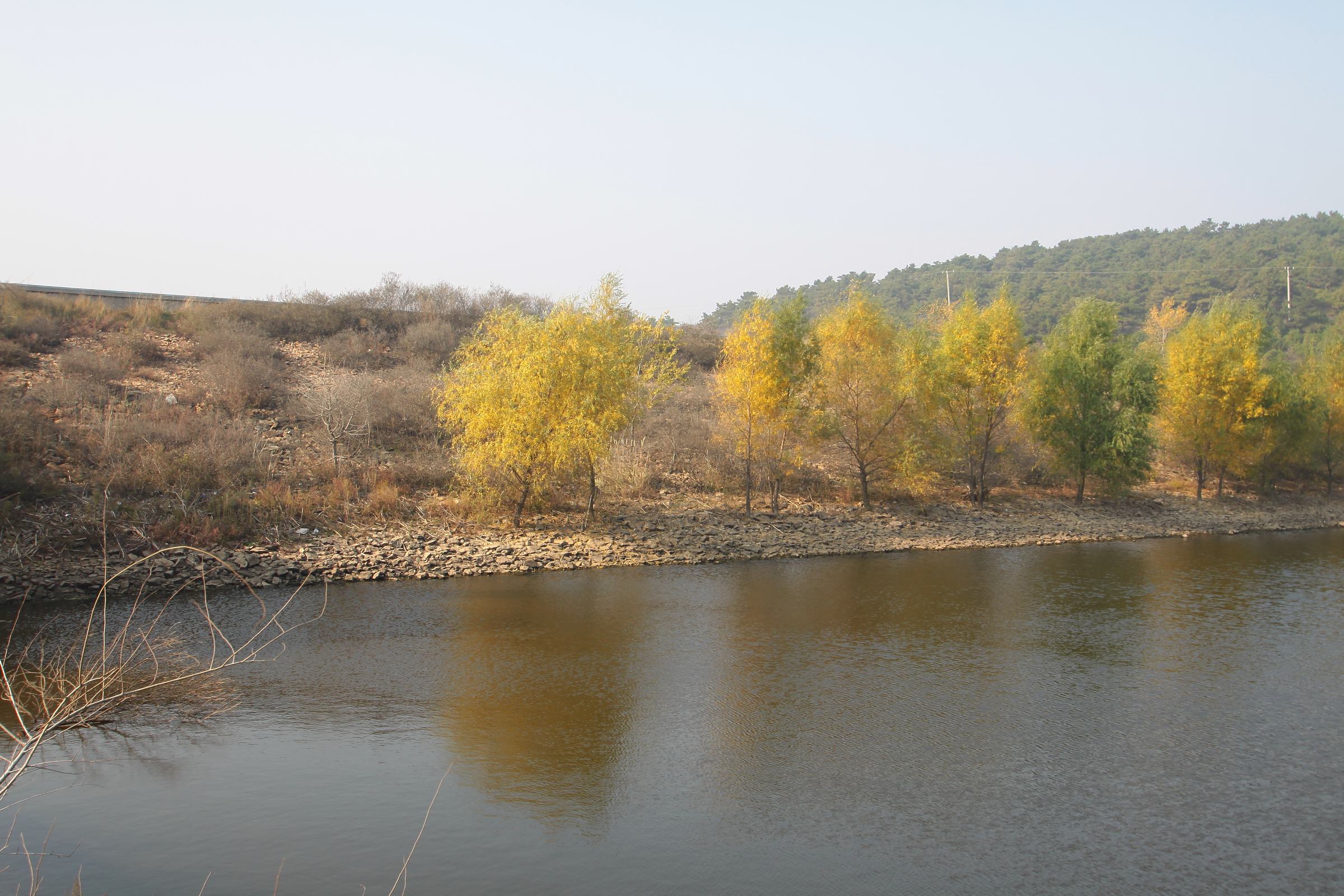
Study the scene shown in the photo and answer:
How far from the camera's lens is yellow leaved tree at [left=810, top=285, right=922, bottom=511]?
3209 centimetres

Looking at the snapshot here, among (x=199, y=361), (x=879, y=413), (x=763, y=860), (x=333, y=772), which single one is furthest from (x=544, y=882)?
(x=199, y=361)

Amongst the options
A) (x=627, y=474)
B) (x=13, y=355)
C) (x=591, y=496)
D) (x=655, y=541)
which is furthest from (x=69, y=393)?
(x=655, y=541)

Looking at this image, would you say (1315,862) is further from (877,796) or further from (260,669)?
(260,669)

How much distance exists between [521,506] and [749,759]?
16.7m

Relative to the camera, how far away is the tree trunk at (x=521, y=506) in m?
27.2

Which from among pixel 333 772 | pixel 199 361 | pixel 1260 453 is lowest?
pixel 333 772

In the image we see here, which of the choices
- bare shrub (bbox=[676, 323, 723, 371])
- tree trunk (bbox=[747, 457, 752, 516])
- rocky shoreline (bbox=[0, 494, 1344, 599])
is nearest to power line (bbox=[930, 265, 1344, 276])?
bare shrub (bbox=[676, 323, 723, 371])

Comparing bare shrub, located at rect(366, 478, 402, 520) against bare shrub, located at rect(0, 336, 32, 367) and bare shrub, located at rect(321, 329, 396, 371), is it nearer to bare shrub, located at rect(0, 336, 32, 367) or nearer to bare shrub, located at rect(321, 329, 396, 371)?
bare shrub, located at rect(321, 329, 396, 371)

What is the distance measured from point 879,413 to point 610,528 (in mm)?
11560

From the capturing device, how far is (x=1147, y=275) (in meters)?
90.2

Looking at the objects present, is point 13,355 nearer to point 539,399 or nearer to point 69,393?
point 69,393

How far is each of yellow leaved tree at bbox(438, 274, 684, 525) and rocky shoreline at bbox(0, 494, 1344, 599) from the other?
2.11 m

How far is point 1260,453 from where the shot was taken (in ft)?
130

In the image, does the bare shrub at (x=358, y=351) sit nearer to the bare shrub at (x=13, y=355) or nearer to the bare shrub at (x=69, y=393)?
the bare shrub at (x=69, y=393)
